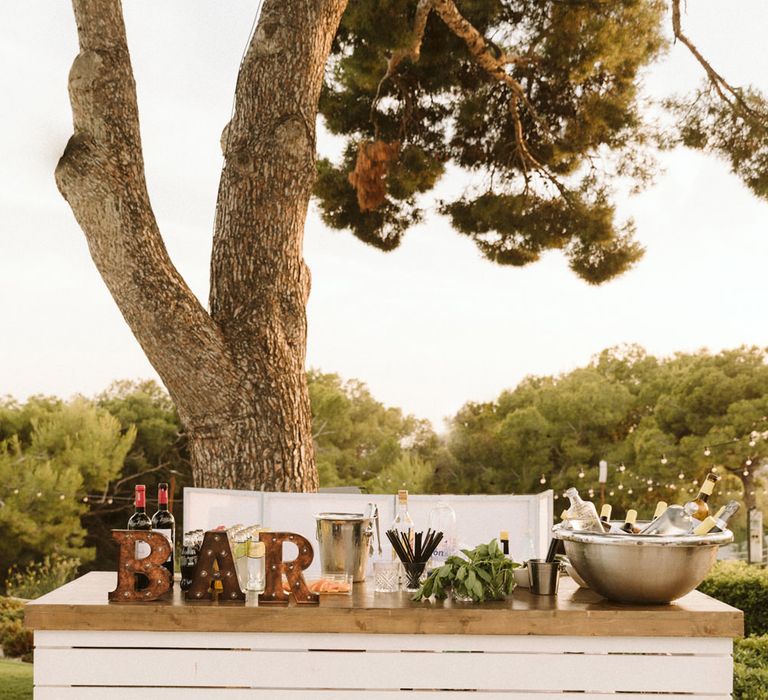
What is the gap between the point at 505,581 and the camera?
211cm

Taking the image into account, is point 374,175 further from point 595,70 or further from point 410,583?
point 410,583

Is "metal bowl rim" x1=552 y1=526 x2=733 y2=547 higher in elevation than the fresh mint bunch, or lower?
higher

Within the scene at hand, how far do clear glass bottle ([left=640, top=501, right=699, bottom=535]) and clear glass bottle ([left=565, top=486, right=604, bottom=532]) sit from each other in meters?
0.13

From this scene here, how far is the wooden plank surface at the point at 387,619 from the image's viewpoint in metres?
1.98

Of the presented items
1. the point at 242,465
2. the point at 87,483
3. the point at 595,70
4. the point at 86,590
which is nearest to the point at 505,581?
the point at 86,590

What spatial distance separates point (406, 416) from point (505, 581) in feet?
40.4

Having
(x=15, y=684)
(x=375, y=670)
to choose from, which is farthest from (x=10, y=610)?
(x=375, y=670)

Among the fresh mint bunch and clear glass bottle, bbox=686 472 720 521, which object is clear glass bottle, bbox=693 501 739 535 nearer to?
clear glass bottle, bbox=686 472 720 521

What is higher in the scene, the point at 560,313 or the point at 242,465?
the point at 560,313

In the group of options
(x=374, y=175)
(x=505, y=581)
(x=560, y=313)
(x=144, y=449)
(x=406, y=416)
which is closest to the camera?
(x=505, y=581)

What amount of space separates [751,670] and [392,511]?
249 cm

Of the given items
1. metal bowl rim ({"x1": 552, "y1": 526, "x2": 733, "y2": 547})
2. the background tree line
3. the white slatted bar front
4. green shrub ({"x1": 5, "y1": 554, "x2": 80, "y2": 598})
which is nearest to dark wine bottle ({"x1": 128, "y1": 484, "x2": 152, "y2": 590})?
the white slatted bar front

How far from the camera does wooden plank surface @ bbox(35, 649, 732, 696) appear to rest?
78.9 inches

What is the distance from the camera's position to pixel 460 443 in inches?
559
